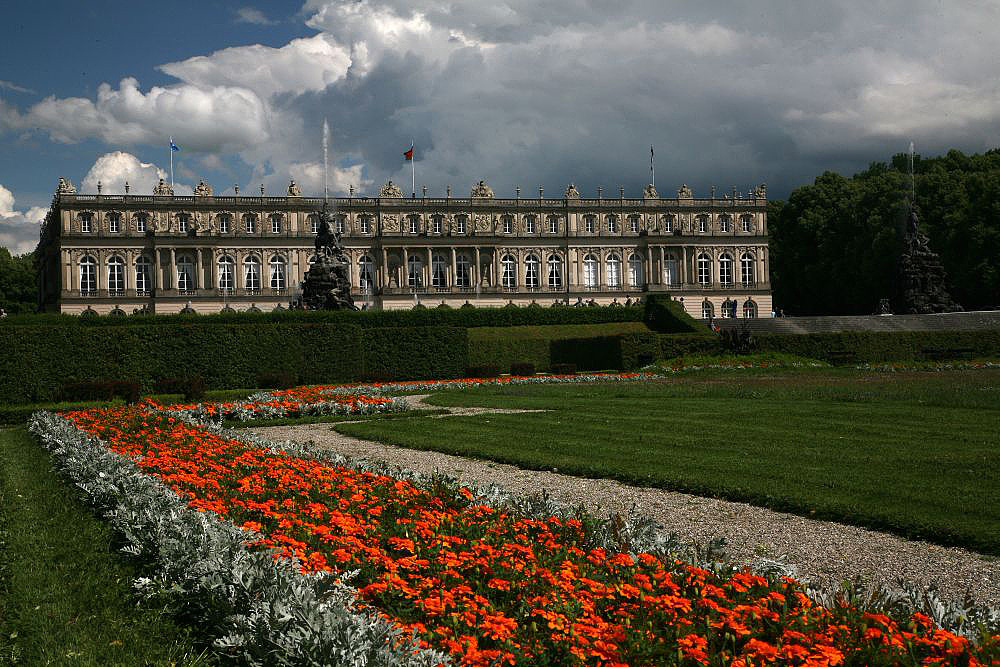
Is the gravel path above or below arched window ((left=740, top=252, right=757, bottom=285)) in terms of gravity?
below

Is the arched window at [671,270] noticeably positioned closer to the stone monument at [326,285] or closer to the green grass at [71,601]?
the stone monument at [326,285]

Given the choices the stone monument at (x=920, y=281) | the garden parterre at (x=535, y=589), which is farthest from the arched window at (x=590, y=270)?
the garden parterre at (x=535, y=589)

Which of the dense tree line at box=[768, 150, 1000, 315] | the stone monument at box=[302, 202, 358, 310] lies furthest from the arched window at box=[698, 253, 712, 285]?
the stone monument at box=[302, 202, 358, 310]

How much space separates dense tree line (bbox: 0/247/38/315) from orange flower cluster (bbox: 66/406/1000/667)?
9861 centimetres

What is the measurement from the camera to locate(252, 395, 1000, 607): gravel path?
21.1ft

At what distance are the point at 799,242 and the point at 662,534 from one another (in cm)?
7976

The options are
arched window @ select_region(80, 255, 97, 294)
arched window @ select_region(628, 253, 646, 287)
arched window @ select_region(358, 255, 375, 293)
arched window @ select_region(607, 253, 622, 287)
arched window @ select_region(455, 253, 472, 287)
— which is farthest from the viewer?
arched window @ select_region(628, 253, 646, 287)

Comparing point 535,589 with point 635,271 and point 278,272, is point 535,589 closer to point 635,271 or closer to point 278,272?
point 278,272

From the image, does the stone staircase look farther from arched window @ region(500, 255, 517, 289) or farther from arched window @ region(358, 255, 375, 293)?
arched window @ region(358, 255, 375, 293)

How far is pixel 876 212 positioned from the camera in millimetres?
66562

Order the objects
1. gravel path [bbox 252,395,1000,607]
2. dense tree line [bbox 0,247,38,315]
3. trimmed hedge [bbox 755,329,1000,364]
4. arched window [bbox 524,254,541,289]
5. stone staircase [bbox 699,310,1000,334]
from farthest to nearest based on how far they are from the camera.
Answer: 1. dense tree line [bbox 0,247,38,315]
2. arched window [bbox 524,254,541,289]
3. stone staircase [bbox 699,310,1000,334]
4. trimmed hedge [bbox 755,329,1000,364]
5. gravel path [bbox 252,395,1000,607]

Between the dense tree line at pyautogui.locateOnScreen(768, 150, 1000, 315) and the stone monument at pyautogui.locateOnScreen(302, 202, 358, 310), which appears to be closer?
the stone monument at pyautogui.locateOnScreen(302, 202, 358, 310)

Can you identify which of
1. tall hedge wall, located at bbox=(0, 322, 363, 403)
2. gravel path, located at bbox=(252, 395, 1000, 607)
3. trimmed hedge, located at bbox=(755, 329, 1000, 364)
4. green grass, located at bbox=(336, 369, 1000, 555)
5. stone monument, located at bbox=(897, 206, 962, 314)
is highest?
stone monument, located at bbox=(897, 206, 962, 314)

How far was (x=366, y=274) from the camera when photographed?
80688mm
